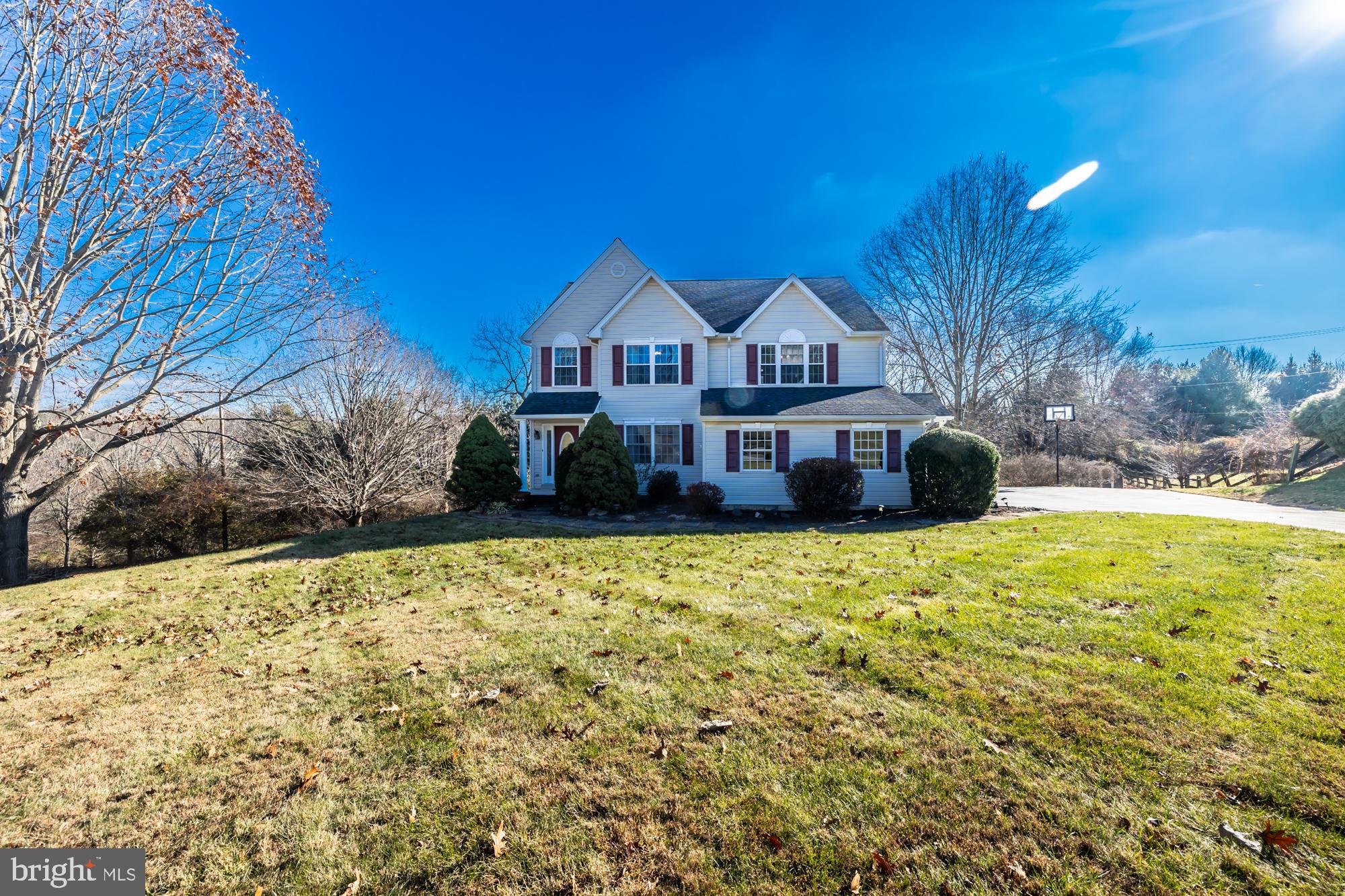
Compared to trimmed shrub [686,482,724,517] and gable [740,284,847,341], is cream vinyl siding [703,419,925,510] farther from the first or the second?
gable [740,284,847,341]

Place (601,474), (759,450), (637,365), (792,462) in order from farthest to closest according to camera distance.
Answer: (637,365) < (759,450) < (792,462) < (601,474)

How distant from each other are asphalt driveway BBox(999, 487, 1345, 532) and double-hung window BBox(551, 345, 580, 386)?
625 inches

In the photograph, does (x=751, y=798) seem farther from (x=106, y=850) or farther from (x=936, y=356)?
(x=936, y=356)

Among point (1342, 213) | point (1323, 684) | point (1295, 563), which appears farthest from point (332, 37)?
point (1342, 213)

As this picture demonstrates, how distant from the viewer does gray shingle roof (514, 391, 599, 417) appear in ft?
59.8

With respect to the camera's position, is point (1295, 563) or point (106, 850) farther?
point (1295, 563)

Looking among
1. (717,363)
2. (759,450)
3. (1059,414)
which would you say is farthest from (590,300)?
(1059,414)

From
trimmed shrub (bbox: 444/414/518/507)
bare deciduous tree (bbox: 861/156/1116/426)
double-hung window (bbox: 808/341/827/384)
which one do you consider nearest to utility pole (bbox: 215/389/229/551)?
trimmed shrub (bbox: 444/414/518/507)

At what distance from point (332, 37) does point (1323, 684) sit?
19177mm

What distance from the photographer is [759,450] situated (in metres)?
17.2

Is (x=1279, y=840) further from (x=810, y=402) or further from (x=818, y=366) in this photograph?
(x=818, y=366)

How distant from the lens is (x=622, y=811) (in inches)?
107

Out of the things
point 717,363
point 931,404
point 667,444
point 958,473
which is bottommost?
point 958,473

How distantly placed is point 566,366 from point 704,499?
7.99 metres
